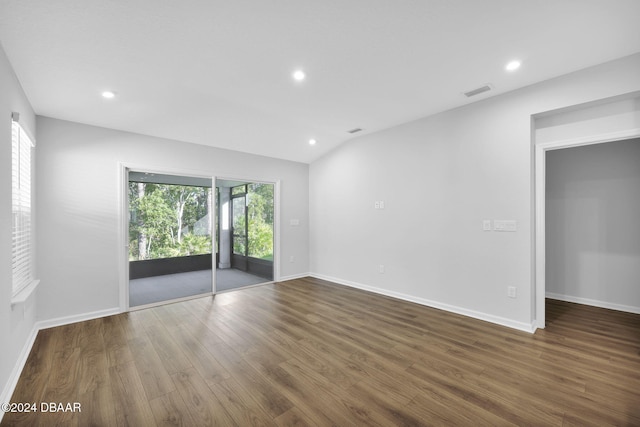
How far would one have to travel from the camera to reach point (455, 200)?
370cm

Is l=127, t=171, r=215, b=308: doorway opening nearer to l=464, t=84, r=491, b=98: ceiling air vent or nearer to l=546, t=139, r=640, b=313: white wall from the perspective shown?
l=464, t=84, r=491, b=98: ceiling air vent

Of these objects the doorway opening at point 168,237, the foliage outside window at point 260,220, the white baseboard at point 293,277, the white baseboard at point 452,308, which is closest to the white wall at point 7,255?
the doorway opening at point 168,237

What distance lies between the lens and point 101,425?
173 cm

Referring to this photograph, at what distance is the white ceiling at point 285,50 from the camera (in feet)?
6.33

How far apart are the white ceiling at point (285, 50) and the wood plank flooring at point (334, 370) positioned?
2.64 m

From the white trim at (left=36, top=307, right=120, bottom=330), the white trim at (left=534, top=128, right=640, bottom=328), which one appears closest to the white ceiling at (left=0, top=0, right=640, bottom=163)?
the white trim at (left=534, top=128, right=640, bottom=328)

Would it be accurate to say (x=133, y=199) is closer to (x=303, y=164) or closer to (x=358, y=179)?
(x=303, y=164)

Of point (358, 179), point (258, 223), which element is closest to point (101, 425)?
point (258, 223)

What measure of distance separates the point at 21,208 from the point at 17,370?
1463 mm

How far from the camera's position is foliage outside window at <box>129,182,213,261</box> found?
4055mm

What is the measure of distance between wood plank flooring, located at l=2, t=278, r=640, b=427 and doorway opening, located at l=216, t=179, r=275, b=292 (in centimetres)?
181

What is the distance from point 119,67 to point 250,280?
12.8ft

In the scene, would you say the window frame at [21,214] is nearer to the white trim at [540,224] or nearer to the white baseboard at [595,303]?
the white trim at [540,224]

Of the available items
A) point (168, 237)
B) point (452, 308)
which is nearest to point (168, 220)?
point (168, 237)
